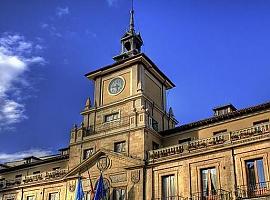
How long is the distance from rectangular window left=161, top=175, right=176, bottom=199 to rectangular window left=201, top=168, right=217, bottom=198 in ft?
9.32

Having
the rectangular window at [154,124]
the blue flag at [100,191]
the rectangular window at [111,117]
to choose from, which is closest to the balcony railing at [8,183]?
the rectangular window at [111,117]

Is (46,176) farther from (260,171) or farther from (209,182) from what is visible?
(260,171)

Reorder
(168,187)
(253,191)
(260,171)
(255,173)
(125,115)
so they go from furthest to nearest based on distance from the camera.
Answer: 1. (125,115)
2. (168,187)
3. (255,173)
4. (260,171)
5. (253,191)

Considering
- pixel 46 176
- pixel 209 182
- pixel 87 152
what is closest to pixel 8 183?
pixel 46 176

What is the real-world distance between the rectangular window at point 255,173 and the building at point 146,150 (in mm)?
76

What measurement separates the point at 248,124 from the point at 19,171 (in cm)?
2980

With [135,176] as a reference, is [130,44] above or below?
above

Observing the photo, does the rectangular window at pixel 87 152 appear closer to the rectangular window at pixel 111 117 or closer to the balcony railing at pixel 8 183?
the rectangular window at pixel 111 117

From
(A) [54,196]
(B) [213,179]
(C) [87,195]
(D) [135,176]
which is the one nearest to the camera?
(B) [213,179]

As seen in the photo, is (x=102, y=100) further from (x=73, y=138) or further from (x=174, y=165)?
(x=174, y=165)

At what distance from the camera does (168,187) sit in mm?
37500

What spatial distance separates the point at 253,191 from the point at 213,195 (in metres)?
3.39

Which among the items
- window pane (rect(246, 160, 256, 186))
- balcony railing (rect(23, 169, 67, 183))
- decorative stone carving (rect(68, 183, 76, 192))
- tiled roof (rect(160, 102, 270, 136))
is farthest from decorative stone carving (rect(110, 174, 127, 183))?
window pane (rect(246, 160, 256, 186))

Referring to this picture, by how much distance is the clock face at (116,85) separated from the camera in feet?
153
